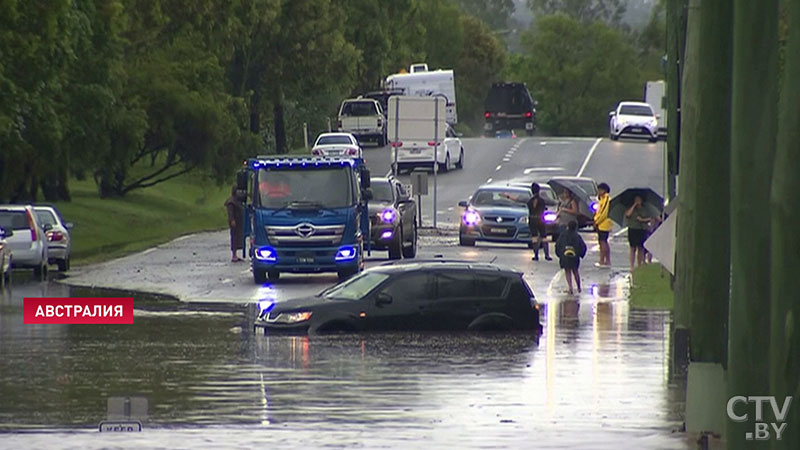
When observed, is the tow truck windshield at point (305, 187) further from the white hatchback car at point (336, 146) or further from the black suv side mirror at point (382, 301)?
the white hatchback car at point (336, 146)

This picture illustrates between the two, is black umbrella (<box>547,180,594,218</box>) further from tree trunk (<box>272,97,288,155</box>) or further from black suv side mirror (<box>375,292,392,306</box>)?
tree trunk (<box>272,97,288,155</box>)

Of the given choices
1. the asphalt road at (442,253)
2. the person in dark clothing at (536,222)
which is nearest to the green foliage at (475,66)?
the asphalt road at (442,253)

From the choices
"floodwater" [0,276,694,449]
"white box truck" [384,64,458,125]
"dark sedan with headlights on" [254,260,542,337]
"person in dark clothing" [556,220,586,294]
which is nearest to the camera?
"floodwater" [0,276,694,449]

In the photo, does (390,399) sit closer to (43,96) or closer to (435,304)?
(435,304)

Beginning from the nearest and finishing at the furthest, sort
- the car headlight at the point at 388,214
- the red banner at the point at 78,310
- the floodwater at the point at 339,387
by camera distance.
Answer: the floodwater at the point at 339,387, the red banner at the point at 78,310, the car headlight at the point at 388,214

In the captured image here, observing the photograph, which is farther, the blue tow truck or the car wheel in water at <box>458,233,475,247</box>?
the car wheel in water at <box>458,233,475,247</box>

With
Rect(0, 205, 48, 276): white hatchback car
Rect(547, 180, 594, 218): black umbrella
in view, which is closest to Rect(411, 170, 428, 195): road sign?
Rect(547, 180, 594, 218): black umbrella

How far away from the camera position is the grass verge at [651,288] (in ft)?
109

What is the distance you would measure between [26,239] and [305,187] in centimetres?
674

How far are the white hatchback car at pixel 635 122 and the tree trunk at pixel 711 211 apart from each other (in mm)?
68309

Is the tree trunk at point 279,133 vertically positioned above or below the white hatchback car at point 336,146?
below

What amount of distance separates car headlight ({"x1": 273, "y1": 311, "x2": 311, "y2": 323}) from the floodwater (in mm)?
475

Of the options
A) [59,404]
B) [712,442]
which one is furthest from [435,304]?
[712,442]

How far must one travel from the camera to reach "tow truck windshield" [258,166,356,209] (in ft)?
118
